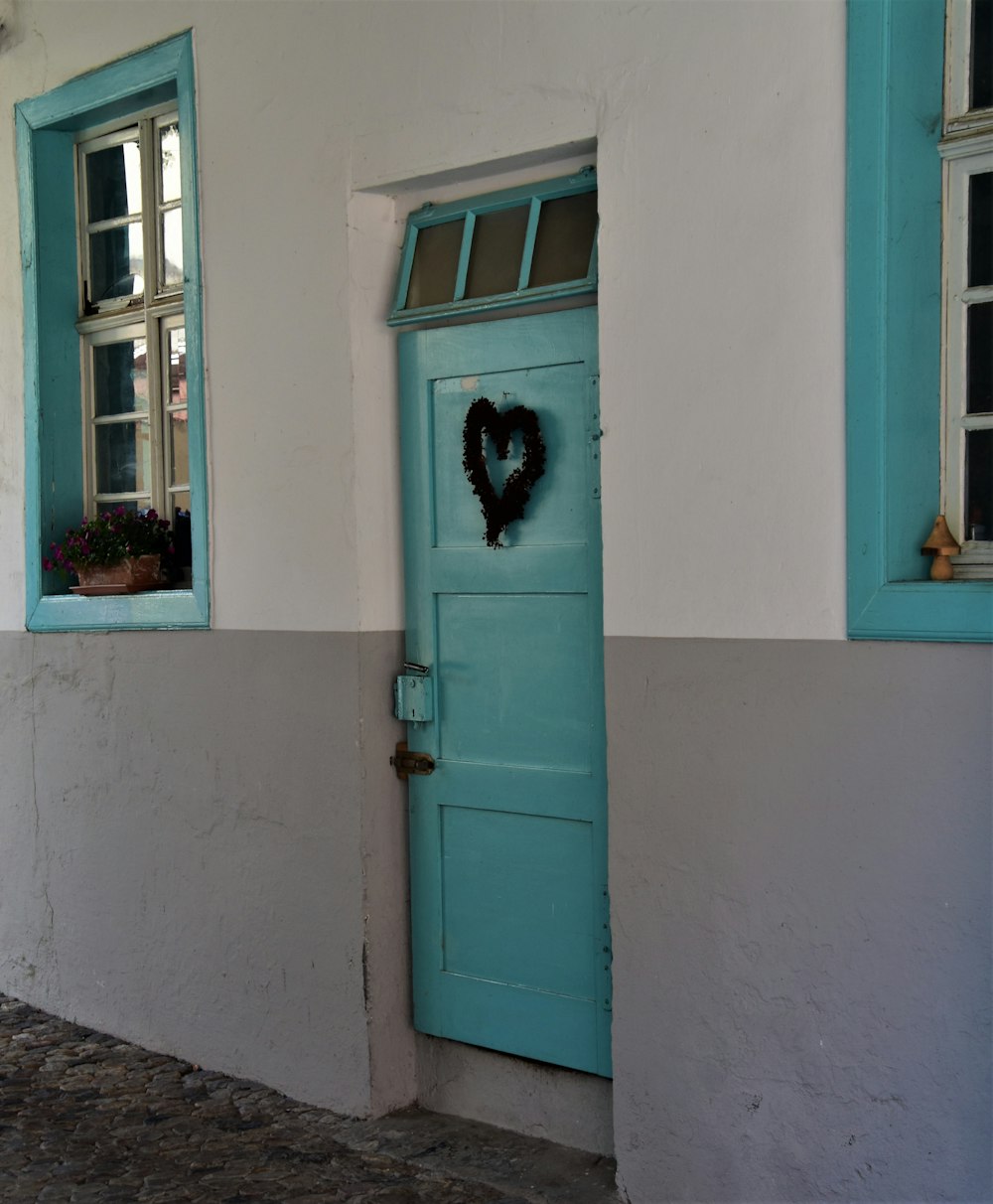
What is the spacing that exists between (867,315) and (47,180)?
Answer: 12.2 ft

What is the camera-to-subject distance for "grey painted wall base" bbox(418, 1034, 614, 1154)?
3.96 m

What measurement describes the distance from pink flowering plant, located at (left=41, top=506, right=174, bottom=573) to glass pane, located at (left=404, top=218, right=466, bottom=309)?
1.50 metres

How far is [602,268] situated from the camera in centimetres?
359

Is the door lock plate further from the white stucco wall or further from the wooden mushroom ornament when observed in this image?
the wooden mushroom ornament

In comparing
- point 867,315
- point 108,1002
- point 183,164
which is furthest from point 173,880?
point 867,315

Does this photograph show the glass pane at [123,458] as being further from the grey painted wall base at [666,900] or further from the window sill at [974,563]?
the window sill at [974,563]

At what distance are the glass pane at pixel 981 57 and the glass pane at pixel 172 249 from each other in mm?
3191

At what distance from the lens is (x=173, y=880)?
4.90 m

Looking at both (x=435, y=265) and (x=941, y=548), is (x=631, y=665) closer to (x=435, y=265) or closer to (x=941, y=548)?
(x=941, y=548)

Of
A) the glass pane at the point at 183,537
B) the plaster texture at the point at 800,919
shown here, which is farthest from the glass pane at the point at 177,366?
the plaster texture at the point at 800,919

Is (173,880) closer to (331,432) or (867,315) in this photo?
(331,432)

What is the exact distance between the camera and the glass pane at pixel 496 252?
404 centimetres

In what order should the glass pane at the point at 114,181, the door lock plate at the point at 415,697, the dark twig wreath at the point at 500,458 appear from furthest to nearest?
the glass pane at the point at 114,181 < the door lock plate at the point at 415,697 < the dark twig wreath at the point at 500,458

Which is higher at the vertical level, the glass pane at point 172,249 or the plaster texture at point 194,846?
the glass pane at point 172,249
